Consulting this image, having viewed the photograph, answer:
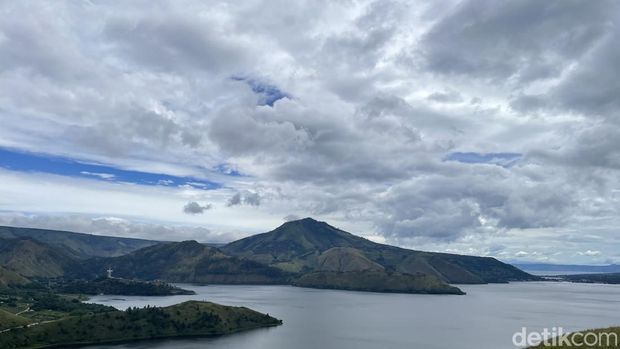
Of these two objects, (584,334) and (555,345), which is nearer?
(555,345)

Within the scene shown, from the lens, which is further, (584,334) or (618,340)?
(584,334)
